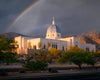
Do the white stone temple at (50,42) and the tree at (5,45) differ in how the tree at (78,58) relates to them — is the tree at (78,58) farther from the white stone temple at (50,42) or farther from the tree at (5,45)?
the white stone temple at (50,42)

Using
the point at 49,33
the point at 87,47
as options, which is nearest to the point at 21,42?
the point at 49,33

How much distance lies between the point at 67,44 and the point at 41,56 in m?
32.1

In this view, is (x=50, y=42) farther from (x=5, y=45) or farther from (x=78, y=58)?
(x=5, y=45)

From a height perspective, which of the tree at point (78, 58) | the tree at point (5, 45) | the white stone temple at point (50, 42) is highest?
the white stone temple at point (50, 42)

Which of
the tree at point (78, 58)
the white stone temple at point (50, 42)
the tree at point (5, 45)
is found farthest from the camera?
the white stone temple at point (50, 42)

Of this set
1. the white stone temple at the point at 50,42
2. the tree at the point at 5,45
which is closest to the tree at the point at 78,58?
the tree at the point at 5,45

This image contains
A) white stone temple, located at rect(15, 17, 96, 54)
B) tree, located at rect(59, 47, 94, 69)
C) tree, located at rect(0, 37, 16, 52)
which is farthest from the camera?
white stone temple, located at rect(15, 17, 96, 54)

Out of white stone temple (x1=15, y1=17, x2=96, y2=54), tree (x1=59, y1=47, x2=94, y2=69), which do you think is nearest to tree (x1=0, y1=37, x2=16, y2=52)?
tree (x1=59, y1=47, x2=94, y2=69)

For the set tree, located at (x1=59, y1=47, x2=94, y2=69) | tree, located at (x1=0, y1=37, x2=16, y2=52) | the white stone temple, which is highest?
the white stone temple

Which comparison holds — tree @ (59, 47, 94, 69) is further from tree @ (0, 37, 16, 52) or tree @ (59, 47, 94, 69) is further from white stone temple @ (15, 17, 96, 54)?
white stone temple @ (15, 17, 96, 54)

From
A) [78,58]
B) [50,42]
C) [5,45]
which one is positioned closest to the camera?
[5,45]

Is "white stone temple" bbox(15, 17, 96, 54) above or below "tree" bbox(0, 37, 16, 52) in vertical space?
above

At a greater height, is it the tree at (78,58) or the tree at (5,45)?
the tree at (5,45)

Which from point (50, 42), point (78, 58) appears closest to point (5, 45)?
Result: point (78, 58)
